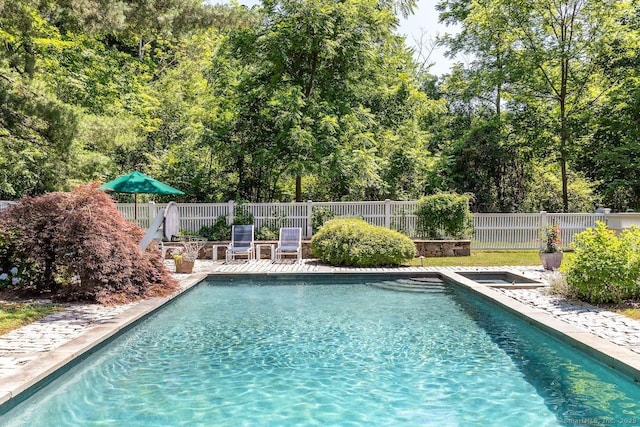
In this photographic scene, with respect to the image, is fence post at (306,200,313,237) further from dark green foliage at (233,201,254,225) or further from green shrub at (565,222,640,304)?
green shrub at (565,222,640,304)

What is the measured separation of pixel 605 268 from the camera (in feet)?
22.5

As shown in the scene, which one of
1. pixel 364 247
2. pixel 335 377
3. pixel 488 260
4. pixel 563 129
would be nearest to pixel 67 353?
pixel 335 377

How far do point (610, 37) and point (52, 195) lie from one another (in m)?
18.6

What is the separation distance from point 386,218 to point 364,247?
310 cm

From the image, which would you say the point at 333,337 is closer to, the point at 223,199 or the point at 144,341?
the point at 144,341

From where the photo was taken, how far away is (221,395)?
4.41 meters

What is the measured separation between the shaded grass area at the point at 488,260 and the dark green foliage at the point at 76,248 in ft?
23.9

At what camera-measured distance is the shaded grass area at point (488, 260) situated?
12391mm

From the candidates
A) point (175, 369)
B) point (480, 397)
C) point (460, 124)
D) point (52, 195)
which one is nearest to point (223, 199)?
point (52, 195)

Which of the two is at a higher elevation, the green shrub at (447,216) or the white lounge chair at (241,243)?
the green shrub at (447,216)

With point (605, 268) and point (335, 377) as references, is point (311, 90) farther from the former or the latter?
point (335, 377)

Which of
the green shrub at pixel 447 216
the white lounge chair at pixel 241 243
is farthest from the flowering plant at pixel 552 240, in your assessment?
the white lounge chair at pixel 241 243

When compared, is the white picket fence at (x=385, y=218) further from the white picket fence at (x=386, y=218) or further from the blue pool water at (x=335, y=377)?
the blue pool water at (x=335, y=377)

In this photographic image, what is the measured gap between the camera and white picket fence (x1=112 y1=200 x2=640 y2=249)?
49.4 ft
